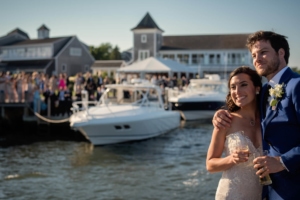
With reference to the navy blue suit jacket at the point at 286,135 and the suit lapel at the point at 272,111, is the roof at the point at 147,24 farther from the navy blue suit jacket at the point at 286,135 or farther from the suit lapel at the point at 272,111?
the navy blue suit jacket at the point at 286,135

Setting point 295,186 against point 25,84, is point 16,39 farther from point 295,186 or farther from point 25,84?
point 295,186

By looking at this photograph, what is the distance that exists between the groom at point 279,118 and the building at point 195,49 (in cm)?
5884

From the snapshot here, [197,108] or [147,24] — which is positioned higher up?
[147,24]

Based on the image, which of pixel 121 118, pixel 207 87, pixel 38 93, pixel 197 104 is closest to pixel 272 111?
pixel 121 118

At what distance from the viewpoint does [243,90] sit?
3.22 m

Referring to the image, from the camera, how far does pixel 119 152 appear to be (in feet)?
50.8

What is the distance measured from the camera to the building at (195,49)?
206 ft

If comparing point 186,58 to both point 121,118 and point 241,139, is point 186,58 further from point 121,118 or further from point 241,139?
point 241,139

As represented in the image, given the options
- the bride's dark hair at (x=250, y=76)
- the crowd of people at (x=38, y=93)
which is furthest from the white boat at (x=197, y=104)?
the bride's dark hair at (x=250, y=76)

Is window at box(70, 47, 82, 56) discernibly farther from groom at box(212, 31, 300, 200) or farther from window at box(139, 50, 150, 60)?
groom at box(212, 31, 300, 200)

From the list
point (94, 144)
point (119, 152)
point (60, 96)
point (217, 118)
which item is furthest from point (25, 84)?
point (217, 118)

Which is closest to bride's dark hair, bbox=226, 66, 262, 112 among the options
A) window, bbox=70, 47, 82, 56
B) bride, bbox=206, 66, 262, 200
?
bride, bbox=206, 66, 262, 200

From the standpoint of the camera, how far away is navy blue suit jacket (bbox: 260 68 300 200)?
2.77 m

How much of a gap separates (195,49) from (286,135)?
63.4m
